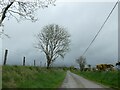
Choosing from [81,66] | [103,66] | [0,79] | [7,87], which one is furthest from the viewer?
[81,66]

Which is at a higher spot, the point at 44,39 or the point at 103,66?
the point at 44,39

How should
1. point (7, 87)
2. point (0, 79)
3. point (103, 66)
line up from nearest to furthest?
point (7, 87)
point (0, 79)
point (103, 66)

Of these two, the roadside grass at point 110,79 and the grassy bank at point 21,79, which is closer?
the grassy bank at point 21,79

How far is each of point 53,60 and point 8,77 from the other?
168ft

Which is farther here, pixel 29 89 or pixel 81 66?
pixel 81 66

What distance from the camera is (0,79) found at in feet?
60.8

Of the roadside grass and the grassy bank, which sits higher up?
the grassy bank

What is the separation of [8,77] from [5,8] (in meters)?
4.91

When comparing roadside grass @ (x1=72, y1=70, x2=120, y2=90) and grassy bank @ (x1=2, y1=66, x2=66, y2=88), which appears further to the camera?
roadside grass @ (x1=72, y1=70, x2=120, y2=90)

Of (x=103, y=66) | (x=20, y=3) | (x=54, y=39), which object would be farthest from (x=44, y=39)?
(x=20, y=3)

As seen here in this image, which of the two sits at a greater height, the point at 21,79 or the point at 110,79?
the point at 21,79

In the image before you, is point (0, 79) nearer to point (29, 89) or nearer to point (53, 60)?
point (29, 89)

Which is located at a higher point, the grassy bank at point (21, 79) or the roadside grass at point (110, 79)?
the grassy bank at point (21, 79)

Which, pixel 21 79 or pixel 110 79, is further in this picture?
pixel 110 79
